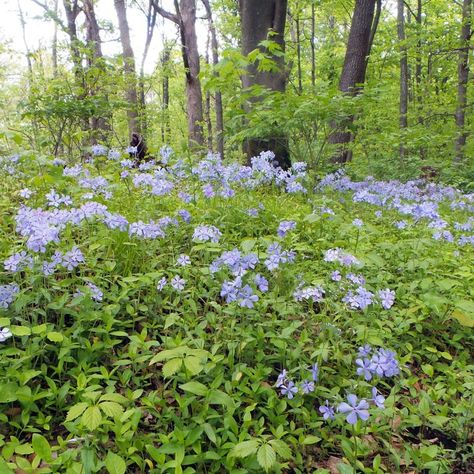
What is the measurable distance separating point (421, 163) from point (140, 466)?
25.3 ft

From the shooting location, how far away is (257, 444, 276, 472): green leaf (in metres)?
1.23

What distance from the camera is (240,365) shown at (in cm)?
181

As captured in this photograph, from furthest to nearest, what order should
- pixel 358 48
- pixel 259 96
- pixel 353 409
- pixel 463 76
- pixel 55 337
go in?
pixel 463 76 < pixel 358 48 < pixel 259 96 < pixel 55 337 < pixel 353 409

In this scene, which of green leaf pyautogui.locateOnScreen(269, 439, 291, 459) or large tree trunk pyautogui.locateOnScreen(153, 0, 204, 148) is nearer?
green leaf pyautogui.locateOnScreen(269, 439, 291, 459)

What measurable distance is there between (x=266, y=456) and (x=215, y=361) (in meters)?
0.49

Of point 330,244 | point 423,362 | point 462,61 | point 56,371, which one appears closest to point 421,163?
point 462,61

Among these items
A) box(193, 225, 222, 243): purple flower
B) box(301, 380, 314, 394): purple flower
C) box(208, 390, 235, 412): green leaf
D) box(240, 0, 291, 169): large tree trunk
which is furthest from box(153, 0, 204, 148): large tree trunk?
box(208, 390, 235, 412): green leaf

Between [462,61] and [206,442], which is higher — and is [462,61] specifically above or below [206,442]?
above

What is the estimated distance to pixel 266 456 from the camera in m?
1.27

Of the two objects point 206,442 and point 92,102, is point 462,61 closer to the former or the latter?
point 92,102

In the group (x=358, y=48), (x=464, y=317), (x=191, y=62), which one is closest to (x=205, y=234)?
(x=464, y=317)

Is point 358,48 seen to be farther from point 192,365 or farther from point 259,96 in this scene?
point 192,365

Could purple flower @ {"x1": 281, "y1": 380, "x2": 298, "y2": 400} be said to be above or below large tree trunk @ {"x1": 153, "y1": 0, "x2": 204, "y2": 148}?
below

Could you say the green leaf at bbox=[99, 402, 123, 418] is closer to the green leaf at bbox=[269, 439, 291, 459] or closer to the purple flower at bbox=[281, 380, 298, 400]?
the green leaf at bbox=[269, 439, 291, 459]
